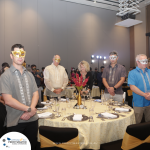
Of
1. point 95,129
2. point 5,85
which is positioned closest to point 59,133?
point 95,129

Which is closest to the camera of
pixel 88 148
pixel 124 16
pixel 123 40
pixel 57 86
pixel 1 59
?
pixel 88 148

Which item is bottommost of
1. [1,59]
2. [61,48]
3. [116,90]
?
[116,90]

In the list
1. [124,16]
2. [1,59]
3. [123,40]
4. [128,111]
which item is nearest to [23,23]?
[1,59]

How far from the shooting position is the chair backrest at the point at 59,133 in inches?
61.2

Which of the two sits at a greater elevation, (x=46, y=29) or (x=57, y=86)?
(x=46, y=29)

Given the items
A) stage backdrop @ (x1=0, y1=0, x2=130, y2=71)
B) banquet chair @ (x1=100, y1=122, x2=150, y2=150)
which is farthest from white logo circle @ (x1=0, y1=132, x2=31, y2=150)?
stage backdrop @ (x1=0, y1=0, x2=130, y2=71)

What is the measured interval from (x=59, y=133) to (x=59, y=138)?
0.08 meters

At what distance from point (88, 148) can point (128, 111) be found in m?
0.88

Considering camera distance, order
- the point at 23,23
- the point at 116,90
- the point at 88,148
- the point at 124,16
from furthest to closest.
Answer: the point at 124,16
the point at 23,23
the point at 116,90
the point at 88,148

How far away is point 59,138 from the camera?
1.60 meters

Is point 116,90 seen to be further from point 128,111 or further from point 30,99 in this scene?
point 30,99

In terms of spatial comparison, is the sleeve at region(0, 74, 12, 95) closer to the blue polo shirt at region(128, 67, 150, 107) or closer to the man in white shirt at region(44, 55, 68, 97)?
the man in white shirt at region(44, 55, 68, 97)

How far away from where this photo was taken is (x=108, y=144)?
6.66ft

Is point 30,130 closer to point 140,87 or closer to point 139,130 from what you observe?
point 139,130
